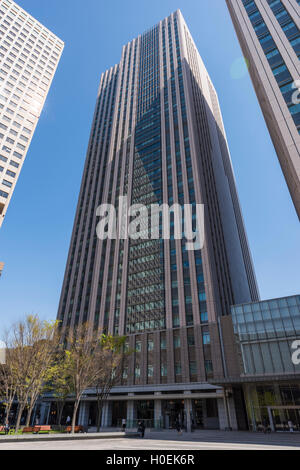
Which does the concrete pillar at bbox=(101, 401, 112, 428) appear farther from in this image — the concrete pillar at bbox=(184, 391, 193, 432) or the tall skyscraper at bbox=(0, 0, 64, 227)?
the tall skyscraper at bbox=(0, 0, 64, 227)

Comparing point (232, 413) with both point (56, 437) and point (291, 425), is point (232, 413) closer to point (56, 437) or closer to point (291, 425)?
point (291, 425)

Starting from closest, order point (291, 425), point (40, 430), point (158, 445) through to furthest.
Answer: point (158, 445), point (40, 430), point (291, 425)

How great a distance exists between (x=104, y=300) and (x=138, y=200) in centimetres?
2619

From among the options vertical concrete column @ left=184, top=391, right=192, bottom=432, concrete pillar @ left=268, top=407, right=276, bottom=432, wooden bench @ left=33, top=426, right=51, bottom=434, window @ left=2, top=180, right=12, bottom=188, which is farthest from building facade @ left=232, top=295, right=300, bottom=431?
window @ left=2, top=180, right=12, bottom=188

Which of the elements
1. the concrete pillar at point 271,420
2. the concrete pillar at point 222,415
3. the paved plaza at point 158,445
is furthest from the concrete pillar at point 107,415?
the paved plaza at point 158,445

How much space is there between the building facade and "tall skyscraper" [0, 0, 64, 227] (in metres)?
44.0

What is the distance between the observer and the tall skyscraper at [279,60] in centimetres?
3094

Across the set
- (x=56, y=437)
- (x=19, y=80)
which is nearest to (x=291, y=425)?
(x=56, y=437)

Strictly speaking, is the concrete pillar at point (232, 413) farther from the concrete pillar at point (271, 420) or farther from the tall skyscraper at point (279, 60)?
the tall skyscraper at point (279, 60)

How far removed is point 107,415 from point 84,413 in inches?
210

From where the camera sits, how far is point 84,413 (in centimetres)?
4900

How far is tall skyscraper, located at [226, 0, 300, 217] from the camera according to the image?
30938 mm

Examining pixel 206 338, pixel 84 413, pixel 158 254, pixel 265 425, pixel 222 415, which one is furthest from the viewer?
pixel 158 254

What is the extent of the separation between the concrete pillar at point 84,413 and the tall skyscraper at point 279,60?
2033 inches
